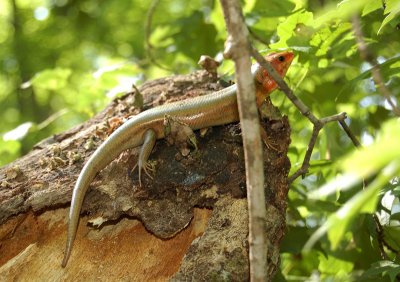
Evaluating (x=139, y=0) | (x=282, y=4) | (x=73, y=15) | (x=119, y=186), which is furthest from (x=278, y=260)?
(x=73, y=15)

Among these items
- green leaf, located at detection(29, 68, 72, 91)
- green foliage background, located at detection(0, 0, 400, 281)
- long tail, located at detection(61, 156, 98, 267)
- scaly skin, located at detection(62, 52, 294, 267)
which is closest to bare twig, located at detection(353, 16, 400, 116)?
green foliage background, located at detection(0, 0, 400, 281)

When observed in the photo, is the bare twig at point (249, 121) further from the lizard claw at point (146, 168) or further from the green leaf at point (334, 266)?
the green leaf at point (334, 266)

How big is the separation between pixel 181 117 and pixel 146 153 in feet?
1.02

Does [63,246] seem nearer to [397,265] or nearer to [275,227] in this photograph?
[275,227]

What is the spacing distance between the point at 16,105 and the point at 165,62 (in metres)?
3.56

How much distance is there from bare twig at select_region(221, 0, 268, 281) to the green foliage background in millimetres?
268

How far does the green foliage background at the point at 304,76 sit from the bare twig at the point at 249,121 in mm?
268

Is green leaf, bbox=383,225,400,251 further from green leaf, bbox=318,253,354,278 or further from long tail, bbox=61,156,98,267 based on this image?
long tail, bbox=61,156,98,267

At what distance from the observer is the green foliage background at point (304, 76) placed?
2.31 m

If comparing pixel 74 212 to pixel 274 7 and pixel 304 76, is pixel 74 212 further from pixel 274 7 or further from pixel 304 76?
pixel 274 7

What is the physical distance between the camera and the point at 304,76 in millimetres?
3223

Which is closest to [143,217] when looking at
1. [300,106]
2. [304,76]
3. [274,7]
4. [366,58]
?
[300,106]

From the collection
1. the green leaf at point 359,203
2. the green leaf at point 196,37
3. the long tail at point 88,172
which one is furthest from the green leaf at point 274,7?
the green leaf at point 359,203

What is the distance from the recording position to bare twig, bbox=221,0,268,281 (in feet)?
5.20
